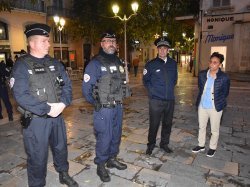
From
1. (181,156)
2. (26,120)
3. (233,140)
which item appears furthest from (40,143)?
(233,140)

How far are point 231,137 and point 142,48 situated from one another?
35171 mm

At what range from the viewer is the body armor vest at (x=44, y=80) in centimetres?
302

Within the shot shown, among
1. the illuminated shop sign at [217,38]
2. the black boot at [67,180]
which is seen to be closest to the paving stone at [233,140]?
the black boot at [67,180]

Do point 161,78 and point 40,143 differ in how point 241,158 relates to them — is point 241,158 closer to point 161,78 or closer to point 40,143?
point 161,78

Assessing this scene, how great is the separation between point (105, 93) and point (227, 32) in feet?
57.0

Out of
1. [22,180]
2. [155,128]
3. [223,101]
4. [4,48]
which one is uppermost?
[4,48]

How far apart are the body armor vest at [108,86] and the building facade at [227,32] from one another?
1665 centimetres

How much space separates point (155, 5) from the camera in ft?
60.8

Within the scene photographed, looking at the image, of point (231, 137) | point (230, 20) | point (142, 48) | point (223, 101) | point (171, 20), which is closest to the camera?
point (223, 101)

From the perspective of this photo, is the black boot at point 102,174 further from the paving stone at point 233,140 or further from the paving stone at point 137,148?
the paving stone at point 233,140

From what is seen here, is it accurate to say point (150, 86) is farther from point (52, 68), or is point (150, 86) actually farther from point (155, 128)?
point (52, 68)

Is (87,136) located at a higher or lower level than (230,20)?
lower

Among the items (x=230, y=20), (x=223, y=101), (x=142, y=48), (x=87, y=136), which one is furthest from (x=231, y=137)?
(x=142, y=48)

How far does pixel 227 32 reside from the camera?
18.2 metres
